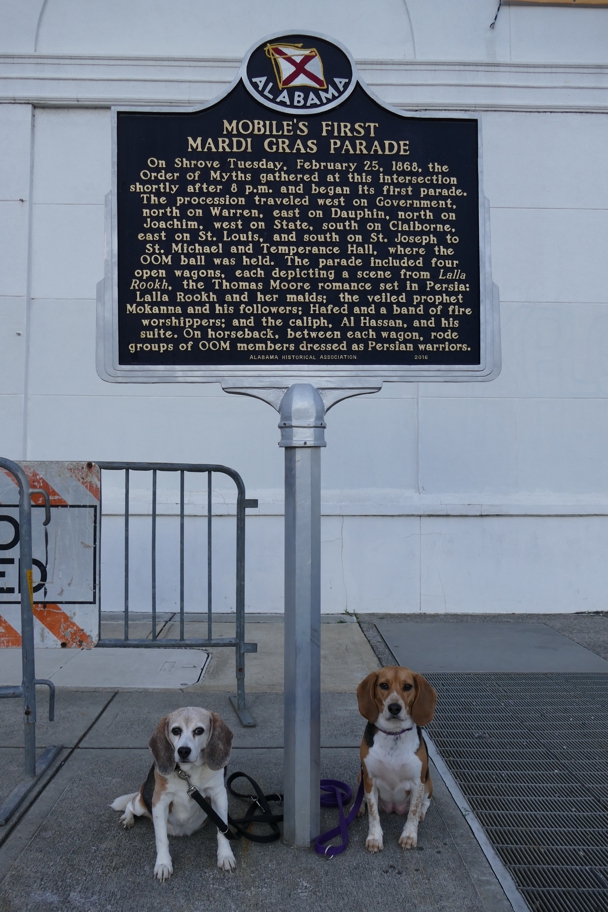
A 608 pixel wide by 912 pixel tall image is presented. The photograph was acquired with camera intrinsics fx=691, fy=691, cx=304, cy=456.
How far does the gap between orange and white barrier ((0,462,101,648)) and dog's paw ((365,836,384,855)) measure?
1850 mm

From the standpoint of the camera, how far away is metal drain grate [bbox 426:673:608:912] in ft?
8.64

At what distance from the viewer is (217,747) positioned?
266 centimetres

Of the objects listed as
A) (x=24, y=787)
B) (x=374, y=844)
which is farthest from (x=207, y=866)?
(x=24, y=787)

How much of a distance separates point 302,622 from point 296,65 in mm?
2356

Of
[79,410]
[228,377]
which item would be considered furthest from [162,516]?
[228,377]

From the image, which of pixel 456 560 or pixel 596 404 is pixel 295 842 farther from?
pixel 596 404

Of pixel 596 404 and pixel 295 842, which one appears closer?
pixel 295 842

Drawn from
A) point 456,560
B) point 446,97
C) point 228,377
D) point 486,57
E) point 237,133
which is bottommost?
point 456,560

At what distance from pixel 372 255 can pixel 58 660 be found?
4126 millimetres

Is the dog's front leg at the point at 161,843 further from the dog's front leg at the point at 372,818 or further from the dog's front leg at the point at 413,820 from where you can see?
the dog's front leg at the point at 413,820

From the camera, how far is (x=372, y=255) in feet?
9.98

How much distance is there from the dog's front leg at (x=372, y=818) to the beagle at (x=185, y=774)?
0.54m

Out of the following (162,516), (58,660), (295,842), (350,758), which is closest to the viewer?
(295,842)

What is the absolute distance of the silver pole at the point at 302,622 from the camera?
2.78 m
